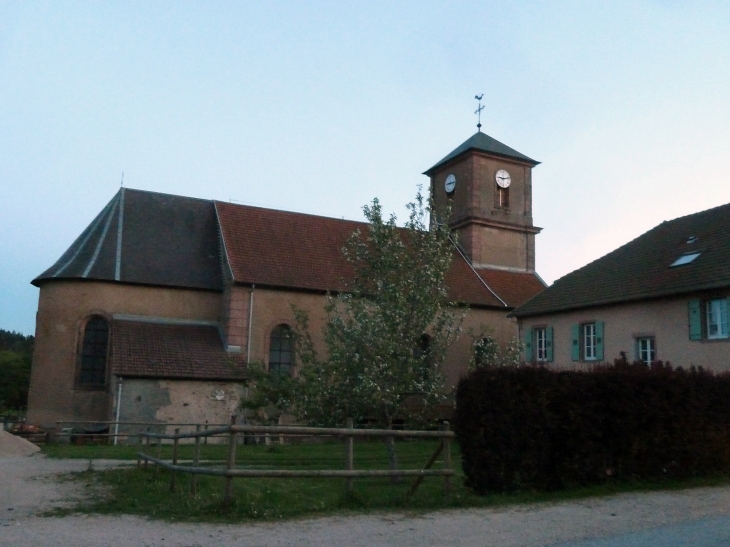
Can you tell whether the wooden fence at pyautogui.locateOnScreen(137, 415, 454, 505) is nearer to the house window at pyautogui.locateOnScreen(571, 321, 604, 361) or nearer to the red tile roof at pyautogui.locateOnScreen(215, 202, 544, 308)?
the house window at pyautogui.locateOnScreen(571, 321, 604, 361)

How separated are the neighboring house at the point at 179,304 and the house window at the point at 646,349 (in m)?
8.19

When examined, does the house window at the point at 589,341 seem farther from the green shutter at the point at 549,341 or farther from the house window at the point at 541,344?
the house window at the point at 541,344

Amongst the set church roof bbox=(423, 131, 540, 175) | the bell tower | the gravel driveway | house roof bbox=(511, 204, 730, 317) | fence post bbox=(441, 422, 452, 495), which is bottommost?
the gravel driveway

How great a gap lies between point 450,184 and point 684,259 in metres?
18.4

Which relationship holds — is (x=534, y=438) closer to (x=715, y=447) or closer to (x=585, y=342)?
(x=715, y=447)

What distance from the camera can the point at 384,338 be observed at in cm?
1370

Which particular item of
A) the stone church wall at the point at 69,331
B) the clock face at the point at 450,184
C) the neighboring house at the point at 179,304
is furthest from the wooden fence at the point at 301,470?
the clock face at the point at 450,184

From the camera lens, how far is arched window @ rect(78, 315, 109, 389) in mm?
26078

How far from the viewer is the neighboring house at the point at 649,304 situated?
1978 cm

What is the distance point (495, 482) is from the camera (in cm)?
1125

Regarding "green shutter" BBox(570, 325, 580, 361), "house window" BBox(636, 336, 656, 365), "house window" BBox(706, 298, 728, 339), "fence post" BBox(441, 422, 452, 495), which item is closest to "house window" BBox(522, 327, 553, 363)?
"green shutter" BBox(570, 325, 580, 361)

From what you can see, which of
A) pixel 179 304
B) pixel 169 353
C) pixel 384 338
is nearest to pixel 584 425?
pixel 384 338

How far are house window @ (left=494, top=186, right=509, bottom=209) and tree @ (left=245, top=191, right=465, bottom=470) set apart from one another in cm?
2250

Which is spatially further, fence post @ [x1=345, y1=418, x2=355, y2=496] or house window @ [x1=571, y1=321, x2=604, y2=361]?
house window @ [x1=571, y1=321, x2=604, y2=361]
